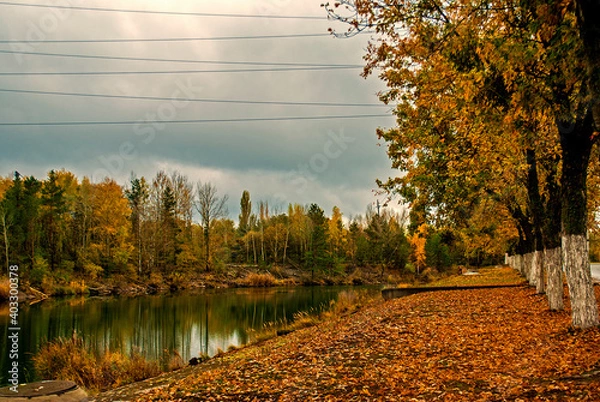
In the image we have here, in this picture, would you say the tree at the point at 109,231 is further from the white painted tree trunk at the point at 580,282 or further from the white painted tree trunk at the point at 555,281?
the white painted tree trunk at the point at 580,282

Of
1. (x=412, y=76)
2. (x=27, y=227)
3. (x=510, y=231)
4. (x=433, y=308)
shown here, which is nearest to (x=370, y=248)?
(x=510, y=231)

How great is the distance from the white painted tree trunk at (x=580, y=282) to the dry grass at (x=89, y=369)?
11278mm

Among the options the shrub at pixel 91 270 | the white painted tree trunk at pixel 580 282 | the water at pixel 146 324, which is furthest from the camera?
the shrub at pixel 91 270

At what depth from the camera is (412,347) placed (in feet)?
33.6

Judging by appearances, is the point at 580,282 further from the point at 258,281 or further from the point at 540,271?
the point at 258,281

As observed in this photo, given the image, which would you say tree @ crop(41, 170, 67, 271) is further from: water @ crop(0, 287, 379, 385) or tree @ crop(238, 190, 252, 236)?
tree @ crop(238, 190, 252, 236)

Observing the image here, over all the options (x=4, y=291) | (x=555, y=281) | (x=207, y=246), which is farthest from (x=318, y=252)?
(x=555, y=281)

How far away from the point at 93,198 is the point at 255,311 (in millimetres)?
32959

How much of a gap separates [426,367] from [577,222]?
475 centimetres

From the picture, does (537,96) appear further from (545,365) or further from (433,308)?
(433,308)

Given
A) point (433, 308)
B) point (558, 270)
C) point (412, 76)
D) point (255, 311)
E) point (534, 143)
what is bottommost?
point (255, 311)

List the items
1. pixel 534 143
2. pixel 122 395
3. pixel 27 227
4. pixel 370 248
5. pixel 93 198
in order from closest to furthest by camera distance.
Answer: pixel 122 395 < pixel 534 143 < pixel 27 227 < pixel 93 198 < pixel 370 248

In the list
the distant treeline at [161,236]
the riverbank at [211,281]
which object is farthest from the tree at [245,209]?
the riverbank at [211,281]

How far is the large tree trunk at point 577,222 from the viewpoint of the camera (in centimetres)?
911
